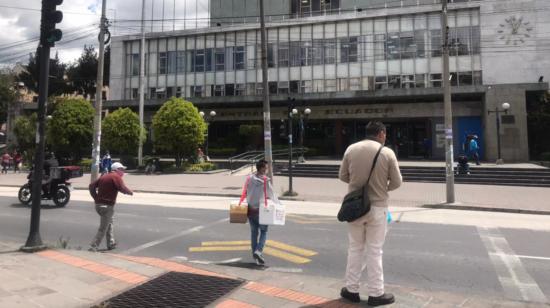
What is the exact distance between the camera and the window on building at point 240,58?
152ft

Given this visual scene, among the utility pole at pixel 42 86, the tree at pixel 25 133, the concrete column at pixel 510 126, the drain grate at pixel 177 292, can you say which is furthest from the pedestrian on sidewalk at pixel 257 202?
the tree at pixel 25 133

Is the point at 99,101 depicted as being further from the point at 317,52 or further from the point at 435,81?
the point at 435,81

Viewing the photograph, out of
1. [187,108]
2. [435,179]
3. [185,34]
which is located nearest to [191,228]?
[435,179]

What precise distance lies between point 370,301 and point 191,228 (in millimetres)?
6642

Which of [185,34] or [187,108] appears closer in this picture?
[187,108]

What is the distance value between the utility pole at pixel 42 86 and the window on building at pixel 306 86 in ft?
121

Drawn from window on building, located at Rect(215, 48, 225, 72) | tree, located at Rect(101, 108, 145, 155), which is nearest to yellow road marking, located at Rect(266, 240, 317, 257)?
tree, located at Rect(101, 108, 145, 155)

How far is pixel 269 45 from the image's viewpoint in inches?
1793

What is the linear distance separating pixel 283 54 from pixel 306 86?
4099 mm

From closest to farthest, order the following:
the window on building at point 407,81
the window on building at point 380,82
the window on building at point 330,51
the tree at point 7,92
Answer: the window on building at point 407,81 → the window on building at point 380,82 → the window on building at point 330,51 → the tree at point 7,92

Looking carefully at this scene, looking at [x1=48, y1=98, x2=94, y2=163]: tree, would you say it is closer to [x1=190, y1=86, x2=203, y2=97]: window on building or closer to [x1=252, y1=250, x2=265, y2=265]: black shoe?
[x1=190, y1=86, x2=203, y2=97]: window on building

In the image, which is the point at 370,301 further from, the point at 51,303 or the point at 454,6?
the point at 454,6

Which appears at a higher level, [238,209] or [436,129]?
[436,129]

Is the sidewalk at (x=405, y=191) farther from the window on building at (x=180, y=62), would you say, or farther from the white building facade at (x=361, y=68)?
the window on building at (x=180, y=62)
